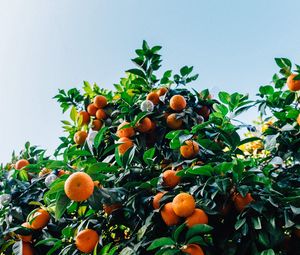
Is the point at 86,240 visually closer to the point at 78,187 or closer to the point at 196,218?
the point at 78,187

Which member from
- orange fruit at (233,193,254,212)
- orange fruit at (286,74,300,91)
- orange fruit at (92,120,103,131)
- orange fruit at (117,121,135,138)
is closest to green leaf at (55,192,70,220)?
orange fruit at (117,121,135,138)

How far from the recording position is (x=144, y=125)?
2367 mm

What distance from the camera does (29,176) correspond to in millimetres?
2867

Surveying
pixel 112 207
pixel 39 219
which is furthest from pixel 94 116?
pixel 112 207

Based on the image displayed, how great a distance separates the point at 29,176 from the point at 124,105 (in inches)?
40.2

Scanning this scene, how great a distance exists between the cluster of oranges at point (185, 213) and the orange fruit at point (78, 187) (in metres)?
0.40

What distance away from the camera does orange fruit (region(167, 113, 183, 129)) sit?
7.98 ft

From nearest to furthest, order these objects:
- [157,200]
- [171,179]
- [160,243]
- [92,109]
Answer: [160,243], [157,200], [171,179], [92,109]

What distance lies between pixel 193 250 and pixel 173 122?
3.44 ft

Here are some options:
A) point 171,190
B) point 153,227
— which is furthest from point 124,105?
point 153,227

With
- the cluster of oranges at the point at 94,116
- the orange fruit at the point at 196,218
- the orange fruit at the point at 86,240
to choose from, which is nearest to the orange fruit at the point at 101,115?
the cluster of oranges at the point at 94,116

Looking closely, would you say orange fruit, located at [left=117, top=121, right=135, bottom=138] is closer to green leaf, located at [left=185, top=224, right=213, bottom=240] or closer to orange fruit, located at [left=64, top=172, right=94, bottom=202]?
orange fruit, located at [left=64, top=172, right=94, bottom=202]

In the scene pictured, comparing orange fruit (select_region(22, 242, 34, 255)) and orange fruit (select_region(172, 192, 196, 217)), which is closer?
orange fruit (select_region(172, 192, 196, 217))

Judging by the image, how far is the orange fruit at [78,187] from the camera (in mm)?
1599
